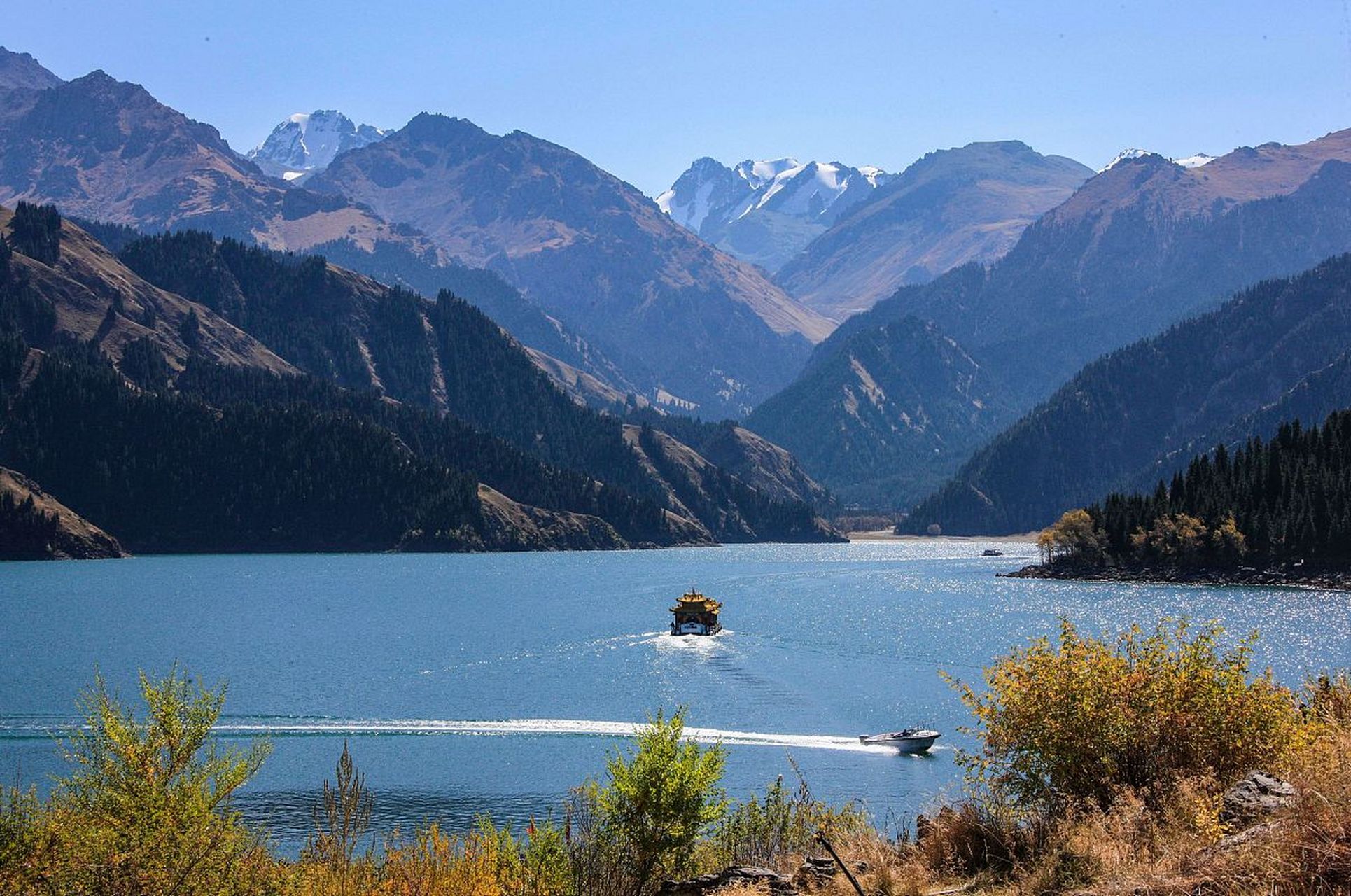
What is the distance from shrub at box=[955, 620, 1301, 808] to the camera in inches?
1159

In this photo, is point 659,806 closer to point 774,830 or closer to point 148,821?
point 774,830

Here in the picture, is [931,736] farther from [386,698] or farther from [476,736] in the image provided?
[386,698]

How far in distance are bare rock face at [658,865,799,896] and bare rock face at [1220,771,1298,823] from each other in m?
9.68

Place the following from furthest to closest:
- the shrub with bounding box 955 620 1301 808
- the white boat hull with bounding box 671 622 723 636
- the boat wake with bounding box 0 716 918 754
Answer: the white boat hull with bounding box 671 622 723 636 < the boat wake with bounding box 0 716 918 754 < the shrub with bounding box 955 620 1301 808

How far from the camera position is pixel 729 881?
28938 millimetres

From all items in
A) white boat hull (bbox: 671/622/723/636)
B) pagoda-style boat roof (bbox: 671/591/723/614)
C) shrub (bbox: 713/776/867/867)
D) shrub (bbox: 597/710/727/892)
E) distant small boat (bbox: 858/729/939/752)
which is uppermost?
pagoda-style boat roof (bbox: 671/591/723/614)

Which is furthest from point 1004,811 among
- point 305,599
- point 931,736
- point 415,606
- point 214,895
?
point 305,599

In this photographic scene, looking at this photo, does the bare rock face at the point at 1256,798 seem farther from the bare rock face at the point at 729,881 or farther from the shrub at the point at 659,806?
the shrub at the point at 659,806

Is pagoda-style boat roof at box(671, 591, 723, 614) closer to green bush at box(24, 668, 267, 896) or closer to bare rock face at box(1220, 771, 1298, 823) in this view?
green bush at box(24, 668, 267, 896)

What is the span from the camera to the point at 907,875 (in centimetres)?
2716

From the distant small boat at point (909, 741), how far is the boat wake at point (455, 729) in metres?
0.60

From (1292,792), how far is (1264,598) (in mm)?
186571

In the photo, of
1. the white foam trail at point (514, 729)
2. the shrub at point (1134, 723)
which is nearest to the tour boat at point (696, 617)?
the white foam trail at point (514, 729)

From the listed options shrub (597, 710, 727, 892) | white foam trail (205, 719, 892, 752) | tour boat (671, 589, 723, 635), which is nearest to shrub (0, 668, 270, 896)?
shrub (597, 710, 727, 892)
